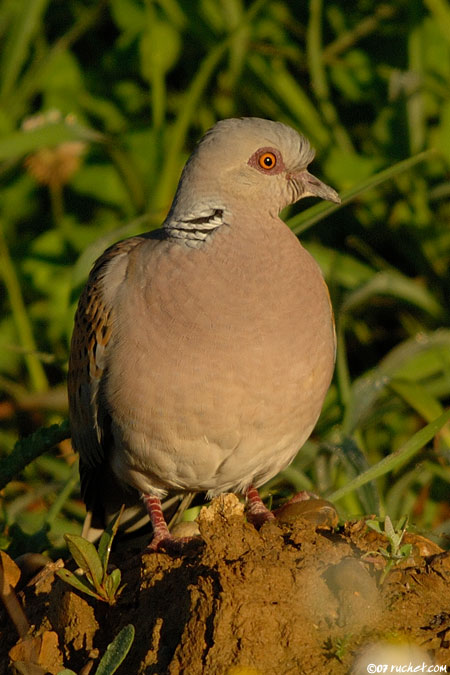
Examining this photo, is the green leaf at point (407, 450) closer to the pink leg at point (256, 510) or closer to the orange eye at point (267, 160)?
the pink leg at point (256, 510)

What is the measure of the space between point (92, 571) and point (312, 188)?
5.77 feet

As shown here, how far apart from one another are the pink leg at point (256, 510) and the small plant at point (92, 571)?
0.74 metres

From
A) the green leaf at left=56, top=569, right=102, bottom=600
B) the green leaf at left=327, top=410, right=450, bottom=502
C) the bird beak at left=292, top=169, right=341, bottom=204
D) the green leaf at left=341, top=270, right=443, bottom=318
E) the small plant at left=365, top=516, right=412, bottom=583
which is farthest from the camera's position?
the green leaf at left=341, top=270, right=443, bottom=318

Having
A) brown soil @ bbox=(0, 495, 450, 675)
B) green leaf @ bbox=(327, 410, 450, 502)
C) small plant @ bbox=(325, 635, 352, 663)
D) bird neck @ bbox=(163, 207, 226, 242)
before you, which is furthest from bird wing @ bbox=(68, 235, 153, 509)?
small plant @ bbox=(325, 635, 352, 663)

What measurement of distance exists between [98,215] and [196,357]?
12.6 ft

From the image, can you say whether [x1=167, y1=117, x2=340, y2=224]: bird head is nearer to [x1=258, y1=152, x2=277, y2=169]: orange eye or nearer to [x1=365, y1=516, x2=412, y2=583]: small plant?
[x1=258, y1=152, x2=277, y2=169]: orange eye

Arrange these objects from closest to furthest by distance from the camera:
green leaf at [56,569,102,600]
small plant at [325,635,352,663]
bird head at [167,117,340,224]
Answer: small plant at [325,635,352,663] → green leaf at [56,569,102,600] → bird head at [167,117,340,224]

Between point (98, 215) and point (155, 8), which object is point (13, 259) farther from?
point (155, 8)

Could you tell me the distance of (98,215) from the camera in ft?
23.3

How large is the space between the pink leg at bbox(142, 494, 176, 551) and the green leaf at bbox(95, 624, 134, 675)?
2.95ft

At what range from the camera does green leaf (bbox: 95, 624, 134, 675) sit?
8.88 feet

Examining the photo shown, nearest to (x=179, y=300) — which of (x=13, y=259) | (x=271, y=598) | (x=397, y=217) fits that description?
(x=271, y=598)

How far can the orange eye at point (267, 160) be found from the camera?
387 cm

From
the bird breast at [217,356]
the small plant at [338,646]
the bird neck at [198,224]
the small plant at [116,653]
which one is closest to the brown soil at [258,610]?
the small plant at [338,646]
